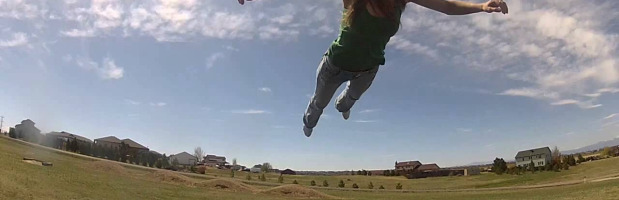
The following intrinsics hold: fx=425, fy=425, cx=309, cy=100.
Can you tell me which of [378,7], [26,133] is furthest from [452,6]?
[26,133]

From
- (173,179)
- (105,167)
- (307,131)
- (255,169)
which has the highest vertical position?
(307,131)

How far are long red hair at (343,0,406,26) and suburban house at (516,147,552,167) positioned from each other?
93626 mm

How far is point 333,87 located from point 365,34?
1793mm

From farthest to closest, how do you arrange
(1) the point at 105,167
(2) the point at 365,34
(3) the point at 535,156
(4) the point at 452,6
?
(3) the point at 535,156, (1) the point at 105,167, (2) the point at 365,34, (4) the point at 452,6

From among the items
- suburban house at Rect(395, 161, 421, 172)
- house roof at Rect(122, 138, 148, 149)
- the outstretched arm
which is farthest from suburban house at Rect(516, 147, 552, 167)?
the outstretched arm

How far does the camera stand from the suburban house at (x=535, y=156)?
3516 inches

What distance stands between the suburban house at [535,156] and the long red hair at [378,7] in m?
93.6

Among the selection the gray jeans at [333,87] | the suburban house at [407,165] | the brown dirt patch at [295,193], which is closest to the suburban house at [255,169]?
the suburban house at [407,165]

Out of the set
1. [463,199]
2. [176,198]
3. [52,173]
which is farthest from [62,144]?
[463,199]

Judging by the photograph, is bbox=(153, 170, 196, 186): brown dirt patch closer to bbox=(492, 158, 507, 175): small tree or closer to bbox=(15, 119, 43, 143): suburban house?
bbox=(15, 119, 43, 143): suburban house

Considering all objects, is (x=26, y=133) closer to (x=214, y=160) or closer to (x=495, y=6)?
(x=495, y=6)

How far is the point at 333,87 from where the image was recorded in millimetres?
6312

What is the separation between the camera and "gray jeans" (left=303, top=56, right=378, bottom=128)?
573 cm

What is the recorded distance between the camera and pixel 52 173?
22734mm
